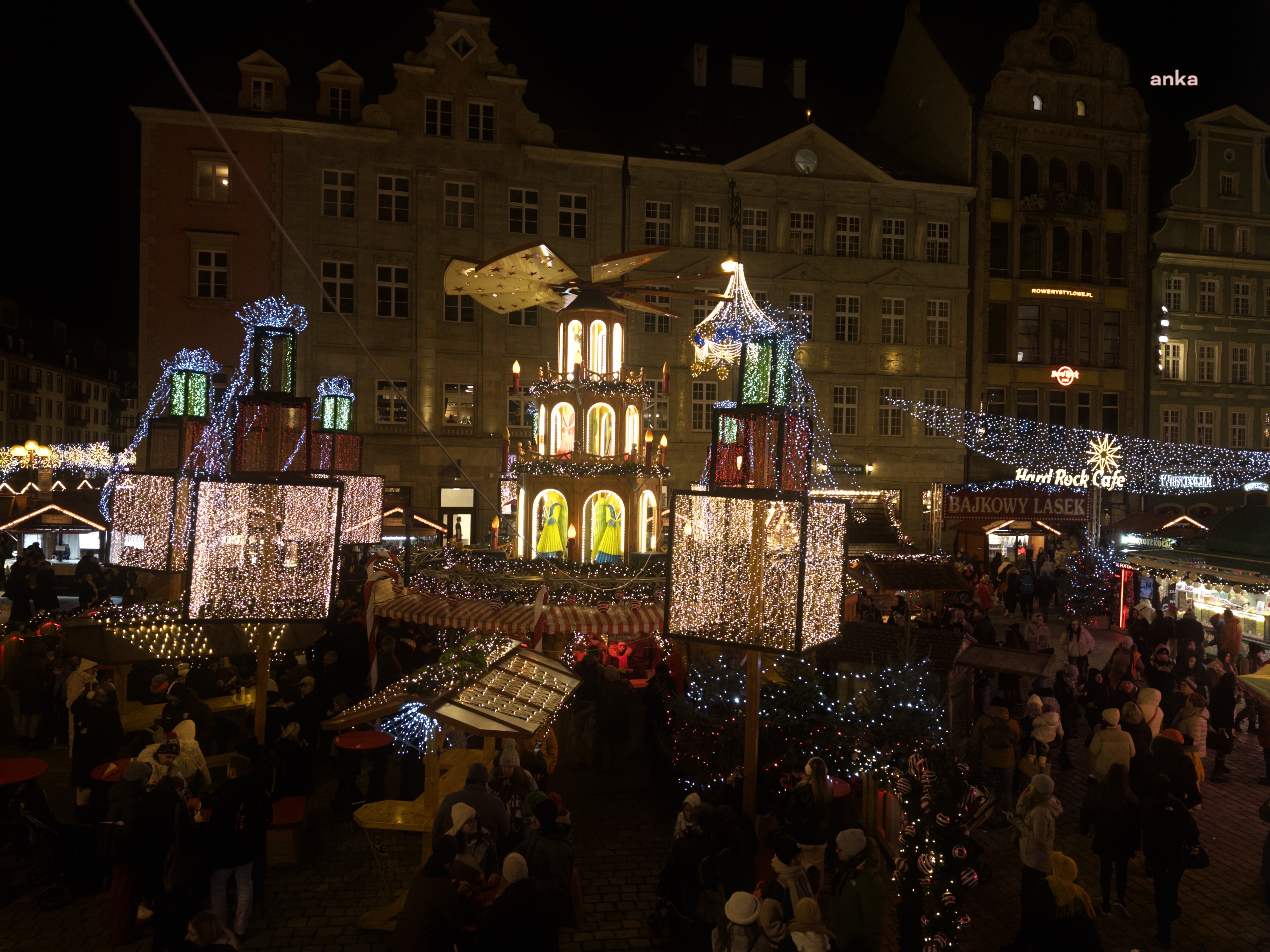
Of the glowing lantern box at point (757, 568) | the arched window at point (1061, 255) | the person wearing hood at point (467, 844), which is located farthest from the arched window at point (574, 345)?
the arched window at point (1061, 255)

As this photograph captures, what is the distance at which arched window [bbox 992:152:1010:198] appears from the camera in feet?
112

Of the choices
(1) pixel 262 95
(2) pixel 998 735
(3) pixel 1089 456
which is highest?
(1) pixel 262 95

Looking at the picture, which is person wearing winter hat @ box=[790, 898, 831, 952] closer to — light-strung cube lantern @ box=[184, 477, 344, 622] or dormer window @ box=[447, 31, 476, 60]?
light-strung cube lantern @ box=[184, 477, 344, 622]

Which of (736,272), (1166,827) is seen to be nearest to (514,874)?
(1166,827)

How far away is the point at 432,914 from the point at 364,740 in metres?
3.78

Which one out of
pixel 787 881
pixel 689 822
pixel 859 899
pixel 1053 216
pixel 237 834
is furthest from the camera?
pixel 1053 216

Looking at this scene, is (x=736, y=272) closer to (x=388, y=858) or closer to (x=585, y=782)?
(x=585, y=782)

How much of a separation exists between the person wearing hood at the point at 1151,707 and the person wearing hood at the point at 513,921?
7517 mm

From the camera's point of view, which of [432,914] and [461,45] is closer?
[432,914]

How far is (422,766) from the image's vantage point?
373 inches

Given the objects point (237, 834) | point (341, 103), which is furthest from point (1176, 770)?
point (341, 103)

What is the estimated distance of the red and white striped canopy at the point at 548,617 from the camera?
11.8 metres

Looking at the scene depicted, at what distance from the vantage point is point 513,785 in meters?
7.26

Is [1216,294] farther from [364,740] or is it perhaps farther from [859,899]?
[364,740]
